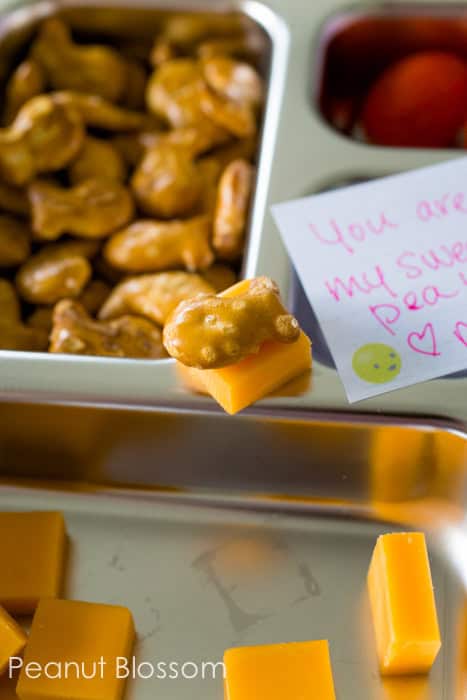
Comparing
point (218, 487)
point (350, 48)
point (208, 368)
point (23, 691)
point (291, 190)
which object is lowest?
point (23, 691)

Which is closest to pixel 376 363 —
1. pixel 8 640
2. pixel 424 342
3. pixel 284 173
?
pixel 424 342

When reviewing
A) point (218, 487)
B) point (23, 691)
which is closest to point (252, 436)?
point (218, 487)

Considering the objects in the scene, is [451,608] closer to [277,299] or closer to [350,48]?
[277,299]

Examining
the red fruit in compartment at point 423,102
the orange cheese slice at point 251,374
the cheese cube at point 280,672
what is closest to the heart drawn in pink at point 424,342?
the orange cheese slice at point 251,374

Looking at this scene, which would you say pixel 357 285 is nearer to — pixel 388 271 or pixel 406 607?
pixel 388 271

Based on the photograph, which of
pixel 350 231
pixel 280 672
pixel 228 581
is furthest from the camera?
pixel 350 231

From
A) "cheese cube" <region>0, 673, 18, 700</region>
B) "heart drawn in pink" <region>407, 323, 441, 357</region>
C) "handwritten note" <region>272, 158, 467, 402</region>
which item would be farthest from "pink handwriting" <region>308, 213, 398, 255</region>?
"cheese cube" <region>0, 673, 18, 700</region>

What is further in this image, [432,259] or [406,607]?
[432,259]
